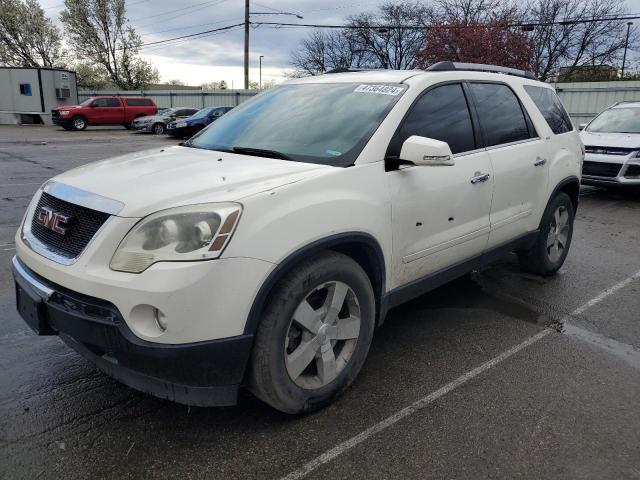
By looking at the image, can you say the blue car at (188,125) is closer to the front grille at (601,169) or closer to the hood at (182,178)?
the front grille at (601,169)

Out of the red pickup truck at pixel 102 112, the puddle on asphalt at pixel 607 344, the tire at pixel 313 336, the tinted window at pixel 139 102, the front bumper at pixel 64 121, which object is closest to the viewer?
the tire at pixel 313 336

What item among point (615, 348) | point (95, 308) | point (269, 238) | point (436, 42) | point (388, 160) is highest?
point (436, 42)

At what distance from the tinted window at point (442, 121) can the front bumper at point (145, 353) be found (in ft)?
5.13

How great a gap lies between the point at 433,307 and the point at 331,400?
182cm

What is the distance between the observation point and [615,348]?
3785 millimetres

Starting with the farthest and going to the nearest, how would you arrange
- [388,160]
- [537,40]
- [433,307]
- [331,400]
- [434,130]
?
[537,40]
[433,307]
[434,130]
[388,160]
[331,400]

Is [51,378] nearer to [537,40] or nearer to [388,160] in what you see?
[388,160]

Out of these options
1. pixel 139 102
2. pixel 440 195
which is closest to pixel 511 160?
pixel 440 195

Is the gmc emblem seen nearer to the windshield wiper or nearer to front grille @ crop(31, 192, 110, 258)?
front grille @ crop(31, 192, 110, 258)

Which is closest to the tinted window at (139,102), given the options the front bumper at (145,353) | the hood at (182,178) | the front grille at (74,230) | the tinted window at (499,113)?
the tinted window at (499,113)

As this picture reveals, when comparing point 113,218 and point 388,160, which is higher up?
point 388,160

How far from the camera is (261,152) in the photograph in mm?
3299

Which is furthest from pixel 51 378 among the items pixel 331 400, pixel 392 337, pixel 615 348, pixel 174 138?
pixel 174 138

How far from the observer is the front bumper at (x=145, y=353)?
2.30 metres
